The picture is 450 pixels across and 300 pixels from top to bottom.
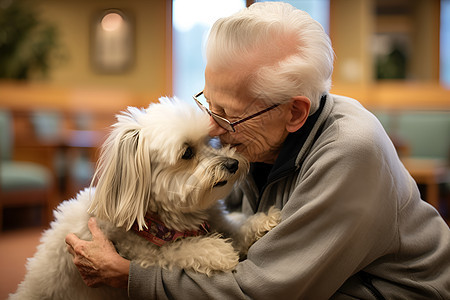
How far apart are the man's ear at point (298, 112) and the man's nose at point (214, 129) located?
227 millimetres

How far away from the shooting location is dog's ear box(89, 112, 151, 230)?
1370 mm

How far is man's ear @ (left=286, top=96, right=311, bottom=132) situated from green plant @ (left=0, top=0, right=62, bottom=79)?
5510mm

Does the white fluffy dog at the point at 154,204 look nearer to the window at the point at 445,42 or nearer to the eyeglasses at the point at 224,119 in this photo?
the eyeglasses at the point at 224,119

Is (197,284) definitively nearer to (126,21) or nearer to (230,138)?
(230,138)

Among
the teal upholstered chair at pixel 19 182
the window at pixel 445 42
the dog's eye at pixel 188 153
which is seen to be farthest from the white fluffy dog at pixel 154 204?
the window at pixel 445 42

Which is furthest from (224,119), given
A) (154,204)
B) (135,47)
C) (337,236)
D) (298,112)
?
(135,47)

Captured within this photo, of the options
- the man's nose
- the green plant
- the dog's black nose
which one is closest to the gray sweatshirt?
the dog's black nose

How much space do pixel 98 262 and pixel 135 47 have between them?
742cm

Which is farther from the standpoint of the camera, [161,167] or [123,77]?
[123,77]

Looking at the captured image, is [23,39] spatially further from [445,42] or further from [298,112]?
[445,42]

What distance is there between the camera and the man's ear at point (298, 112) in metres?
1.41

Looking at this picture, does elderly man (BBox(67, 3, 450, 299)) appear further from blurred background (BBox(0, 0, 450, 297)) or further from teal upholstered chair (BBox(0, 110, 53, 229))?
teal upholstered chair (BBox(0, 110, 53, 229))

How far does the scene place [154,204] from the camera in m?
1.47

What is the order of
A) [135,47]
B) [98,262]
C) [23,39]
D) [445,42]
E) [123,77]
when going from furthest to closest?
[123,77], [135,47], [445,42], [23,39], [98,262]
